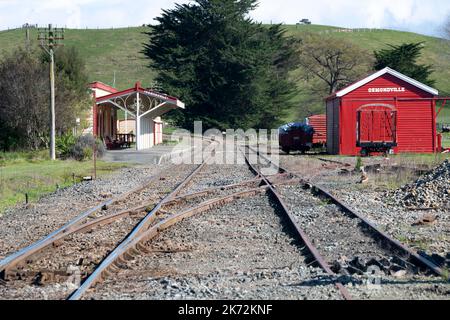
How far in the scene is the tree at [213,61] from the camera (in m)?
67.0

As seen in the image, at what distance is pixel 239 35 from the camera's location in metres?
69.6

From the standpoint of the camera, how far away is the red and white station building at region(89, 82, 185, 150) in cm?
4312

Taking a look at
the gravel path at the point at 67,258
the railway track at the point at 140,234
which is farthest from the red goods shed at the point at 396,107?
the gravel path at the point at 67,258

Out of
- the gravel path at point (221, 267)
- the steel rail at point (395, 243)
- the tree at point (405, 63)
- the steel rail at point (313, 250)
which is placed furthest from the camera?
the tree at point (405, 63)

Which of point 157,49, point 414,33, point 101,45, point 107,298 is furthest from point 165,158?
point 414,33

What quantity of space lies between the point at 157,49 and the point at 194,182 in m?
48.3

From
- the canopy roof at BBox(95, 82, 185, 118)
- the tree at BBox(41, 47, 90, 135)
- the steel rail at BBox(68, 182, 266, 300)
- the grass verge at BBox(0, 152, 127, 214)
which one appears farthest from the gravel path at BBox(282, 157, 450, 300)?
the canopy roof at BBox(95, 82, 185, 118)

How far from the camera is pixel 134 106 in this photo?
44.9m

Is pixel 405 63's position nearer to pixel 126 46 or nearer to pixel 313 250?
pixel 313 250

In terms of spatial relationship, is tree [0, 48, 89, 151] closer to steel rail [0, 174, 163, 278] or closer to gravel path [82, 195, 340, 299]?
steel rail [0, 174, 163, 278]

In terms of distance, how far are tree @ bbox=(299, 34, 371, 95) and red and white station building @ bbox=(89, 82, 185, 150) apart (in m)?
33.9

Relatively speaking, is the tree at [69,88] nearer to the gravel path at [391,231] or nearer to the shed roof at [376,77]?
the shed roof at [376,77]

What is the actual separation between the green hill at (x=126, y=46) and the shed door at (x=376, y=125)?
2793 inches
